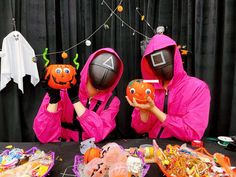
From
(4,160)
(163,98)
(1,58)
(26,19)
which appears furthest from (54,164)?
(26,19)

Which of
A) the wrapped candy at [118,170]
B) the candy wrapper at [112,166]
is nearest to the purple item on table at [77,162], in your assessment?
the candy wrapper at [112,166]

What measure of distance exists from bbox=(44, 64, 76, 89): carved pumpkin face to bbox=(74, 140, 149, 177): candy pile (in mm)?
357

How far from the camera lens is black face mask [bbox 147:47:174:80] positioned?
1141 mm

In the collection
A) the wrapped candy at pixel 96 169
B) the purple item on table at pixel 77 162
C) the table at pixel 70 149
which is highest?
the wrapped candy at pixel 96 169

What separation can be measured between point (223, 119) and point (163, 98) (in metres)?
0.61

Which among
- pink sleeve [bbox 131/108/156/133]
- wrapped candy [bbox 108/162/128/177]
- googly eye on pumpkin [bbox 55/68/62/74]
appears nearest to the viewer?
wrapped candy [bbox 108/162/128/177]

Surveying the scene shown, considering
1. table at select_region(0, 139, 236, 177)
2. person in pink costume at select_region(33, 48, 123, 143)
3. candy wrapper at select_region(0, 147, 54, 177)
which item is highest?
person in pink costume at select_region(33, 48, 123, 143)

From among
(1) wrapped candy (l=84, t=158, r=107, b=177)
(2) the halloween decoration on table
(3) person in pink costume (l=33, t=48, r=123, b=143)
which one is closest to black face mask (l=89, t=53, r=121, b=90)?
(3) person in pink costume (l=33, t=48, r=123, b=143)

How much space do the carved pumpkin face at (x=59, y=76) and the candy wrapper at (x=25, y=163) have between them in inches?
11.6

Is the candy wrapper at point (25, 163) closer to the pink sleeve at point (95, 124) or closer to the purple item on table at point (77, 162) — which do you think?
the purple item on table at point (77, 162)

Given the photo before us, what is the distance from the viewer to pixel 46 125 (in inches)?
42.3

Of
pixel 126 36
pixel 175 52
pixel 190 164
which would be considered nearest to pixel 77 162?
pixel 190 164

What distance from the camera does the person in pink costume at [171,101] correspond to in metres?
1.07

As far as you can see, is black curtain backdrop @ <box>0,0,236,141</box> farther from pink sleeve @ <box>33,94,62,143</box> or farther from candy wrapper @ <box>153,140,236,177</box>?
candy wrapper @ <box>153,140,236,177</box>
